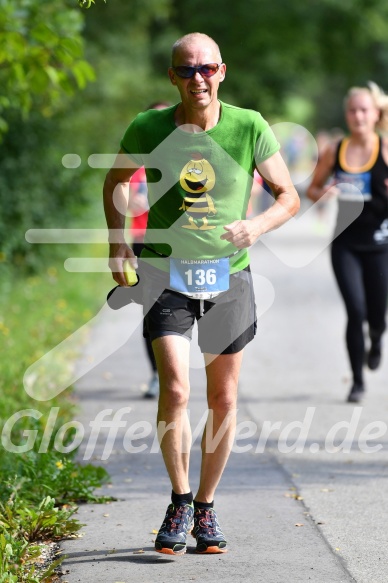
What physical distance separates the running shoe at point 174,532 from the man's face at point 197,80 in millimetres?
1625

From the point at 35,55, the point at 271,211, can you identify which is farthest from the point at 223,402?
the point at 35,55

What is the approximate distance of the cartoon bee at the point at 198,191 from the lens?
15.6 ft

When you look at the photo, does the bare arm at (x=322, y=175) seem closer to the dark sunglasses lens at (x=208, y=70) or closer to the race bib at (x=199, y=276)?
the race bib at (x=199, y=276)

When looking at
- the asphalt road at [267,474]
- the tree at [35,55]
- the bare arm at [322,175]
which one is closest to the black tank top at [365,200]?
the bare arm at [322,175]

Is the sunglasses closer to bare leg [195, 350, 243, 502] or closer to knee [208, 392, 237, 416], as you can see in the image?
bare leg [195, 350, 243, 502]

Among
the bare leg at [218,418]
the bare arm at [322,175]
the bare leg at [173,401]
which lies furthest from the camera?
the bare arm at [322,175]

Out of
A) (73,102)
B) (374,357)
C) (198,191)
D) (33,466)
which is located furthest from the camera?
(73,102)

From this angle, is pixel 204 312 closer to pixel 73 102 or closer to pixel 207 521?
pixel 207 521

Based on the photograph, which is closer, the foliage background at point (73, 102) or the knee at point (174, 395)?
the knee at point (174, 395)

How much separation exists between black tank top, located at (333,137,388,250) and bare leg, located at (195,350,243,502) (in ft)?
11.8

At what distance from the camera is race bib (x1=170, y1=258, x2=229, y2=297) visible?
483cm

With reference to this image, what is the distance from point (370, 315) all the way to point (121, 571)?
440cm

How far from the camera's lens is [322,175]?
335 inches

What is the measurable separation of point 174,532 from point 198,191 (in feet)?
4.50
